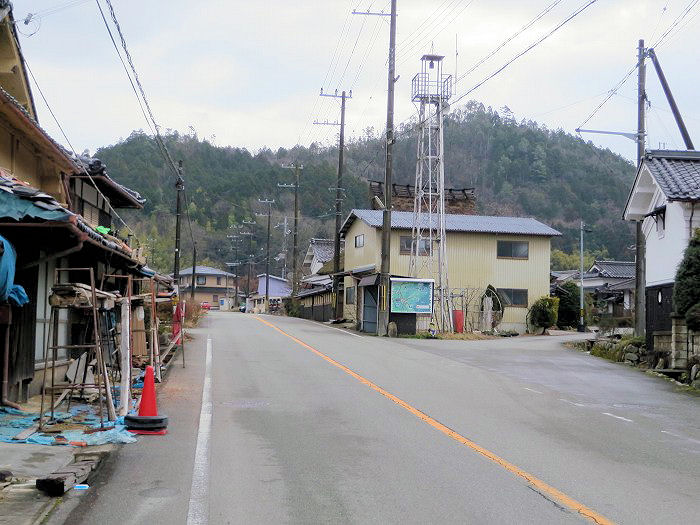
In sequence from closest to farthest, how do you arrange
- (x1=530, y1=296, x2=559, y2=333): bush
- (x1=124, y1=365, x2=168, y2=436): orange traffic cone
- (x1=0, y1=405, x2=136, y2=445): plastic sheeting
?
(x1=0, y1=405, x2=136, y2=445): plastic sheeting
(x1=124, y1=365, x2=168, y2=436): orange traffic cone
(x1=530, y1=296, x2=559, y2=333): bush

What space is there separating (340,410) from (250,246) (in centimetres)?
9006

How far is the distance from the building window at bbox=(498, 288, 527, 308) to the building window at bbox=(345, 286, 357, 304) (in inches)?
360

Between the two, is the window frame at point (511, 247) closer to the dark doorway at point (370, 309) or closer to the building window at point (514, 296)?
the building window at point (514, 296)

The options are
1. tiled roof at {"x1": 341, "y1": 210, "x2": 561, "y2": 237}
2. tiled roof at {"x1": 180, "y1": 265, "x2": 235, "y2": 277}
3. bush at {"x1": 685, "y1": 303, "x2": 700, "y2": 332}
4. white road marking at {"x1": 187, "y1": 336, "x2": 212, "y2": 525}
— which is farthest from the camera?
tiled roof at {"x1": 180, "y1": 265, "x2": 235, "y2": 277}

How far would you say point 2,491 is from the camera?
661cm

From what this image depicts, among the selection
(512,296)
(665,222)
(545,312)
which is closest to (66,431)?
(665,222)

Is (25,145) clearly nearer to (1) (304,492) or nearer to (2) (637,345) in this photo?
(1) (304,492)

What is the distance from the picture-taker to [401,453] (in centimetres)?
874

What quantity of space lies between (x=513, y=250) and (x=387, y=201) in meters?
13.0

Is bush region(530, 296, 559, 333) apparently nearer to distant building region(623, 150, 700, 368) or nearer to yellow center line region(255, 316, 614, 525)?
distant building region(623, 150, 700, 368)

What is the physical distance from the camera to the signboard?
35.2 m

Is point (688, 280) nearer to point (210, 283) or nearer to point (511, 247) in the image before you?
point (511, 247)

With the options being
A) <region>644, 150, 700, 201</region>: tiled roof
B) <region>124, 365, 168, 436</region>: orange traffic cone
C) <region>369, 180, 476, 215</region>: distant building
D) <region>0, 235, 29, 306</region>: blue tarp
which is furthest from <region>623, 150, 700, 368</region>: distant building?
<region>369, 180, 476, 215</region>: distant building

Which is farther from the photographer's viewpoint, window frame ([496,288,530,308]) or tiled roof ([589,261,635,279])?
tiled roof ([589,261,635,279])
